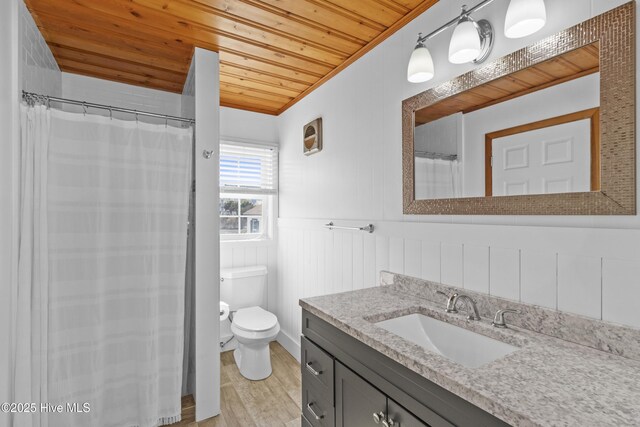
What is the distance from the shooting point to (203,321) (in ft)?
6.47

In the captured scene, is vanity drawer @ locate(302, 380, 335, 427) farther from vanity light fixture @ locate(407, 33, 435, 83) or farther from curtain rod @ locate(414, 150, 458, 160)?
vanity light fixture @ locate(407, 33, 435, 83)

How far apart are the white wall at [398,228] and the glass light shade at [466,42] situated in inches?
4.1

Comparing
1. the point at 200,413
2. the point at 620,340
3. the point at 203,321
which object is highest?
the point at 620,340

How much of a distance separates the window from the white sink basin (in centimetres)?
209

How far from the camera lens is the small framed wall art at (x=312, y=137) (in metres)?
2.48

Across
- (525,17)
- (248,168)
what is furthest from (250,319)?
(525,17)

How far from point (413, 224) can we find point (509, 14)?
3.10ft

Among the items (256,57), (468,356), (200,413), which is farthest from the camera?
(256,57)

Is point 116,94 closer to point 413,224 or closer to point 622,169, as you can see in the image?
point 413,224

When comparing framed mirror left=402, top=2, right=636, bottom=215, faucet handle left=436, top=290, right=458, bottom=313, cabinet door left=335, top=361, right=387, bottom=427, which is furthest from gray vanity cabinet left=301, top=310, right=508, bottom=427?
framed mirror left=402, top=2, right=636, bottom=215

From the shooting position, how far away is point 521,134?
1187 millimetres

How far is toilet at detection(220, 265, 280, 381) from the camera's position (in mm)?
2330

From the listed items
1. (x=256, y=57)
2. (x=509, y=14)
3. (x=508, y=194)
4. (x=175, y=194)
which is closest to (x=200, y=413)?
(x=175, y=194)

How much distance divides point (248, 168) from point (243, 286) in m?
1.14
